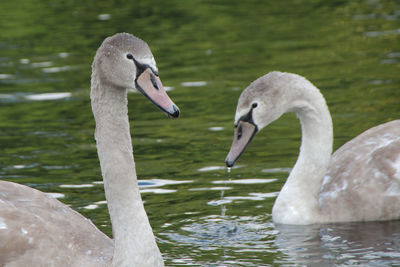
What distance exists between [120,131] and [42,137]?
586 cm

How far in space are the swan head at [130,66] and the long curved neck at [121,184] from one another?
0.14m

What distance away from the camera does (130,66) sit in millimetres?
7105

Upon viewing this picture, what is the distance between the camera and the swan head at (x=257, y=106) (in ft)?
31.2

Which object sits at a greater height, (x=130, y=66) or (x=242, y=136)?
(x=130, y=66)

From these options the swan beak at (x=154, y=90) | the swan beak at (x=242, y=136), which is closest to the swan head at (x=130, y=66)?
the swan beak at (x=154, y=90)

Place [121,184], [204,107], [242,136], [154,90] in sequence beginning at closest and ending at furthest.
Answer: [154,90], [121,184], [242,136], [204,107]

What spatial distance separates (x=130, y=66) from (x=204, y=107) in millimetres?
6972

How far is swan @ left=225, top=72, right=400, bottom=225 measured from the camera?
9.63 m

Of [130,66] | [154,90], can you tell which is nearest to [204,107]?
[130,66]

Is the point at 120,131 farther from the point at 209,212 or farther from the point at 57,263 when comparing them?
the point at 209,212

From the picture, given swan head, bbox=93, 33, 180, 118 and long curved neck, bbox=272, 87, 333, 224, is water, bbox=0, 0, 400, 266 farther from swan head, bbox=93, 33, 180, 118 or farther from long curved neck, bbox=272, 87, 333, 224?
swan head, bbox=93, 33, 180, 118

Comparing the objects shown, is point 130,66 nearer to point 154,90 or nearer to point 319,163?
point 154,90

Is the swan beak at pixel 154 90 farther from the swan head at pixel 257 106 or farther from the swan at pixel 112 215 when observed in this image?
the swan head at pixel 257 106

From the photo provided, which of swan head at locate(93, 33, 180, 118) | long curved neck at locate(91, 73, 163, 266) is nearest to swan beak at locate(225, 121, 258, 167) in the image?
long curved neck at locate(91, 73, 163, 266)
